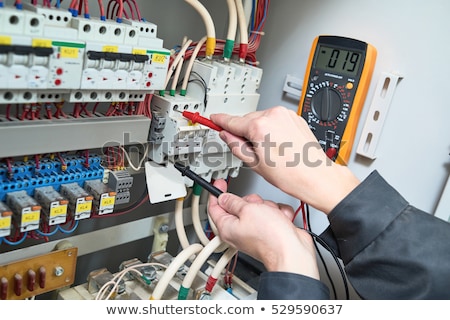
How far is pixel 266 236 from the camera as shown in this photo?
83 centimetres

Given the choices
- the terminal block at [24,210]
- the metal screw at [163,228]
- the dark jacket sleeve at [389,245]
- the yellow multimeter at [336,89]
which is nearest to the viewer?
the dark jacket sleeve at [389,245]

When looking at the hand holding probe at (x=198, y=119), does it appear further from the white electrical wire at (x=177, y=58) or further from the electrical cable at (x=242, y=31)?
the electrical cable at (x=242, y=31)

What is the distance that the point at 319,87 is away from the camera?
1.26 m

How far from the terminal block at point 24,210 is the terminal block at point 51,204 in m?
0.02

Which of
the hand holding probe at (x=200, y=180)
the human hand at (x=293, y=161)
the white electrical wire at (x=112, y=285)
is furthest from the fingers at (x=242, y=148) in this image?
the white electrical wire at (x=112, y=285)

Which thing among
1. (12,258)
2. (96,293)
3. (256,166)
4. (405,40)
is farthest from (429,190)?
(12,258)

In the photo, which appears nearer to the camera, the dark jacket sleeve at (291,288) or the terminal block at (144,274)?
the dark jacket sleeve at (291,288)

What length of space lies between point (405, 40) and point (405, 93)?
5.6 inches

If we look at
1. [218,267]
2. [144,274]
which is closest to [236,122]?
[218,267]

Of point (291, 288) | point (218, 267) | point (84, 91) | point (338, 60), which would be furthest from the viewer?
point (338, 60)

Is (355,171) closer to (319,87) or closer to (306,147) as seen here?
(319,87)

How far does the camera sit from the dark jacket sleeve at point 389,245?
75 cm

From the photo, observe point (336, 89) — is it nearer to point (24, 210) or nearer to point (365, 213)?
point (365, 213)

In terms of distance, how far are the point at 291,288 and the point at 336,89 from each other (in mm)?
675
